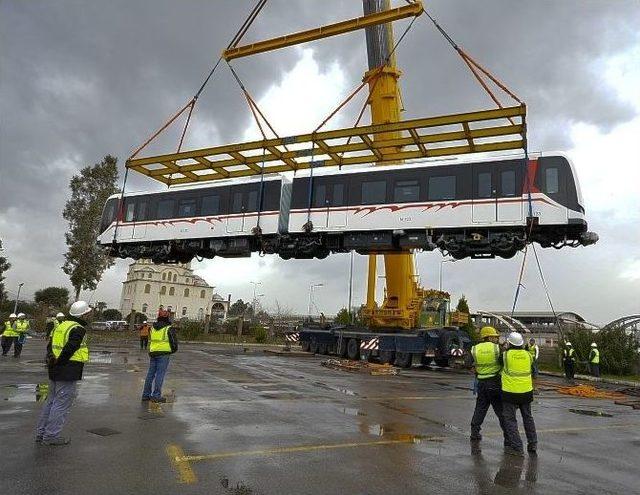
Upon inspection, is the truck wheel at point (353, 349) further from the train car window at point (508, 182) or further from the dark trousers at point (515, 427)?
the dark trousers at point (515, 427)

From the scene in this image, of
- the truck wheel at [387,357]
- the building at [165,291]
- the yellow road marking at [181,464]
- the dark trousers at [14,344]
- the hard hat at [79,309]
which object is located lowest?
the yellow road marking at [181,464]

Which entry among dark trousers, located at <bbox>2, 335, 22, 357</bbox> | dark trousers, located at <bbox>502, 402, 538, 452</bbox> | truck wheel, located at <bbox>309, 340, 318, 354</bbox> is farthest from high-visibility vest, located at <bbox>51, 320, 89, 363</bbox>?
truck wheel, located at <bbox>309, 340, 318, 354</bbox>

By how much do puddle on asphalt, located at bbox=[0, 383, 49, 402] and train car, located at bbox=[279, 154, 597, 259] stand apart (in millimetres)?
7876

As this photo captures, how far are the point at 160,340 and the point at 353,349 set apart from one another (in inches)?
620

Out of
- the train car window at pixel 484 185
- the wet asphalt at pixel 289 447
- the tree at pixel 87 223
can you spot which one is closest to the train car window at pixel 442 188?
the train car window at pixel 484 185

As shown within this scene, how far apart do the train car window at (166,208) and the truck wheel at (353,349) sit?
1036cm

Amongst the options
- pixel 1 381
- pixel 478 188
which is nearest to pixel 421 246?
pixel 478 188

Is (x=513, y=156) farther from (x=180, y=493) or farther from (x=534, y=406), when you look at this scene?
(x=180, y=493)

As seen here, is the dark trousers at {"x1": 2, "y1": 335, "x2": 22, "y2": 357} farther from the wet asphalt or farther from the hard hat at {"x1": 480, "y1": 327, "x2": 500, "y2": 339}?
the hard hat at {"x1": 480, "y1": 327, "x2": 500, "y2": 339}

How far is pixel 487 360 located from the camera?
6.86m

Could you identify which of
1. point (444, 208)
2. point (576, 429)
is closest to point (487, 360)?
point (576, 429)

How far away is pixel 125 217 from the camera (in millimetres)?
18469

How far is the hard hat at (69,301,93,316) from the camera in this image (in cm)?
596

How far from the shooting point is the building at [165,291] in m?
84.6
